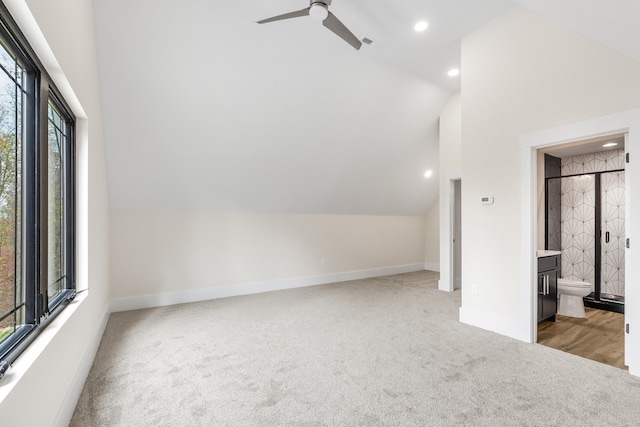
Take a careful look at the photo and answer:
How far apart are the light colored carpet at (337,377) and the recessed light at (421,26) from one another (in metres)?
3.34

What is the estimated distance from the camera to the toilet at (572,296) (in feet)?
12.6

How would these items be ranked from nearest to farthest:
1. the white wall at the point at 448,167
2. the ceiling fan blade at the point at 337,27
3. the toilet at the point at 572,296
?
the ceiling fan blade at the point at 337,27, the toilet at the point at 572,296, the white wall at the point at 448,167

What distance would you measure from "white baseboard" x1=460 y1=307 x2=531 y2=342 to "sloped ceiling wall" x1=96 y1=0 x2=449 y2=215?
2.88 metres

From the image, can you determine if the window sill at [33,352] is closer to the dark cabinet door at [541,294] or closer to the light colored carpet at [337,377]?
the light colored carpet at [337,377]

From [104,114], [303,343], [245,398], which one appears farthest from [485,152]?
[104,114]

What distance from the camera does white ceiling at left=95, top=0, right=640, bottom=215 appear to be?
9.91ft

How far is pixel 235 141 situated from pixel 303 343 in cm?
268

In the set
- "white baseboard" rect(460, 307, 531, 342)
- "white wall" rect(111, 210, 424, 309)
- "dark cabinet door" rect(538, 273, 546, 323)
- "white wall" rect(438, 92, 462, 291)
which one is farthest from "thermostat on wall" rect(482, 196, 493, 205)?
"white wall" rect(111, 210, 424, 309)

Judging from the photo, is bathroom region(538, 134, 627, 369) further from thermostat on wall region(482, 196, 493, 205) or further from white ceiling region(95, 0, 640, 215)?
white ceiling region(95, 0, 640, 215)

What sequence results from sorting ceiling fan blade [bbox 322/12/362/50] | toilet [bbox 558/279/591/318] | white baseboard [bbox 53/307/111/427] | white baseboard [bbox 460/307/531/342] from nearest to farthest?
1. white baseboard [bbox 53/307/111/427]
2. ceiling fan blade [bbox 322/12/362/50]
3. white baseboard [bbox 460/307/531/342]
4. toilet [bbox 558/279/591/318]

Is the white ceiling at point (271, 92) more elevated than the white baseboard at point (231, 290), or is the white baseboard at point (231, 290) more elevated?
the white ceiling at point (271, 92)

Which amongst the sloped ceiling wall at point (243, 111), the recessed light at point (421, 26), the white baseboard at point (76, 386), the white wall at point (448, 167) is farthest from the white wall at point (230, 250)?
the recessed light at point (421, 26)

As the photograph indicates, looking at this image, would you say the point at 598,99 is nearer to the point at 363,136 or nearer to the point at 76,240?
the point at 363,136

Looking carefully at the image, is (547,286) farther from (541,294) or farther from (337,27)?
(337,27)
